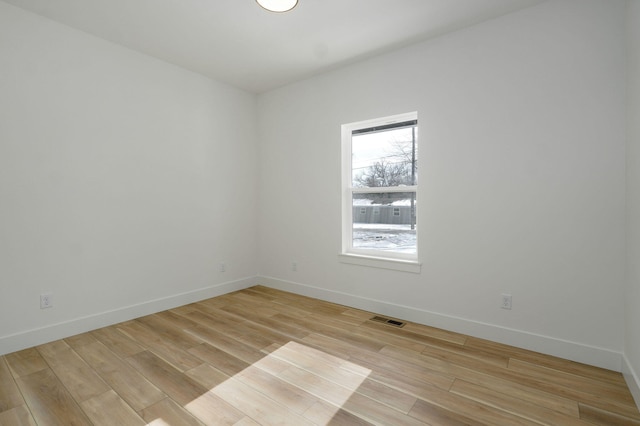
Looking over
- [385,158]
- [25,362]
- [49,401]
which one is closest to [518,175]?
[385,158]

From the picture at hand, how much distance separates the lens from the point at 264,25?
284 centimetres

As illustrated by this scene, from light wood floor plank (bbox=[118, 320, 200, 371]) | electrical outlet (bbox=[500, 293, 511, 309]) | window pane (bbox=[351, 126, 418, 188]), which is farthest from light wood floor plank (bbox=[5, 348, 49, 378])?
electrical outlet (bbox=[500, 293, 511, 309])

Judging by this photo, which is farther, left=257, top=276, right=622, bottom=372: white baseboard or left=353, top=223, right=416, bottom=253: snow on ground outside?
left=353, top=223, right=416, bottom=253: snow on ground outside

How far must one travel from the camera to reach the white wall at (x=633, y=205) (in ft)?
6.40

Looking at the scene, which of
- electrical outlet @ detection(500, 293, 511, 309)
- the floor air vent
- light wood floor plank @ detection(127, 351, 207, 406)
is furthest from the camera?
the floor air vent

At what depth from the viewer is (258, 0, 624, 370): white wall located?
7.59 feet

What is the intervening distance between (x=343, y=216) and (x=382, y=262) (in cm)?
73

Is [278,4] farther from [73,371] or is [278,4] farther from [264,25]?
[73,371]

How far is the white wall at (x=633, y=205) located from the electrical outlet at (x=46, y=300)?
4.31 m

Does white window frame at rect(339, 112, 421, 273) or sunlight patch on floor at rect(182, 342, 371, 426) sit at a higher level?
white window frame at rect(339, 112, 421, 273)

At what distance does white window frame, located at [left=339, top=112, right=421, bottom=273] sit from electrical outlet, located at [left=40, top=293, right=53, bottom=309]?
2793mm

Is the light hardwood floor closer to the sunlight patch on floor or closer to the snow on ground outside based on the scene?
the sunlight patch on floor

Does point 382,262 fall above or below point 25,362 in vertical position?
above

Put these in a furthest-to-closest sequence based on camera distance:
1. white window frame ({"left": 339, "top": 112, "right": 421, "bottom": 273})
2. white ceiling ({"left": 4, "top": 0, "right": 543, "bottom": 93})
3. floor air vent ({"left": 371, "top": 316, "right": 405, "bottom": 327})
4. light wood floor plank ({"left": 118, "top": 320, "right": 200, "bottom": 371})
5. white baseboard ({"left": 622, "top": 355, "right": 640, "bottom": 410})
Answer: white window frame ({"left": 339, "top": 112, "right": 421, "bottom": 273}), floor air vent ({"left": 371, "top": 316, "right": 405, "bottom": 327}), white ceiling ({"left": 4, "top": 0, "right": 543, "bottom": 93}), light wood floor plank ({"left": 118, "top": 320, "right": 200, "bottom": 371}), white baseboard ({"left": 622, "top": 355, "right": 640, "bottom": 410})
